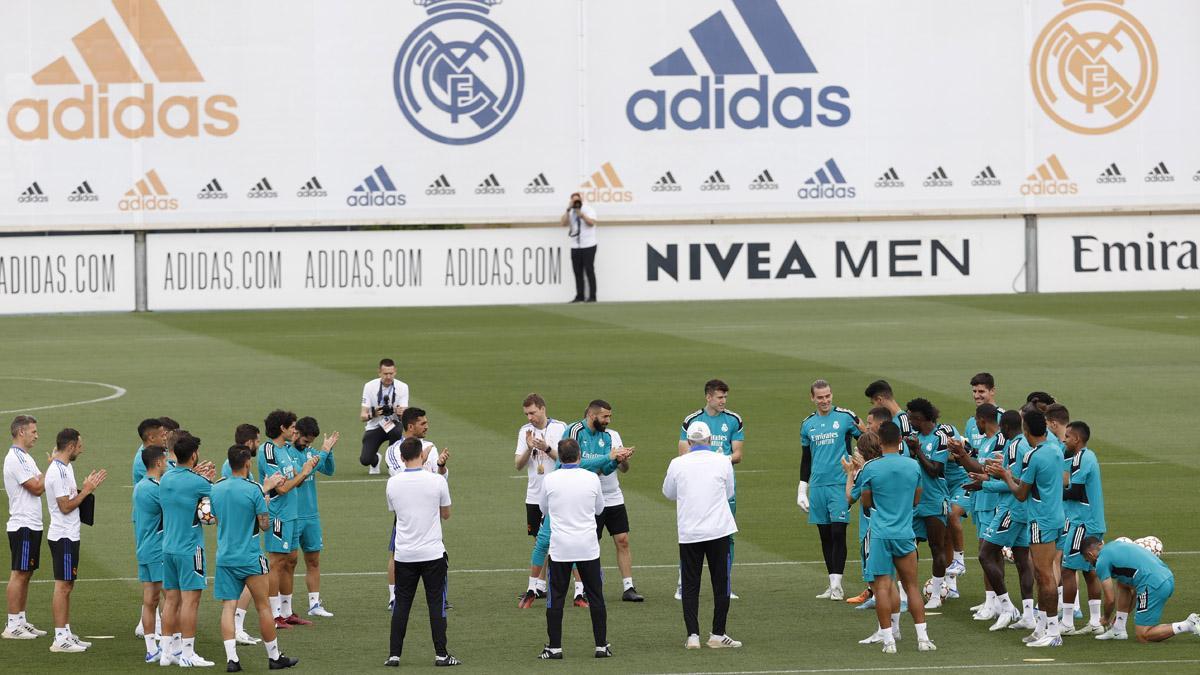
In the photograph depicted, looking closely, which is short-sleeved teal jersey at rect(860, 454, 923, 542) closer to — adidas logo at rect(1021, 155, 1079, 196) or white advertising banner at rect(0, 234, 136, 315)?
adidas logo at rect(1021, 155, 1079, 196)

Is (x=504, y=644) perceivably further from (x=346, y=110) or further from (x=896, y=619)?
(x=346, y=110)

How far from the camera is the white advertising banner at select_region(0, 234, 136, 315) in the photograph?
46688mm

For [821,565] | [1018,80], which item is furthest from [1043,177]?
[821,565]

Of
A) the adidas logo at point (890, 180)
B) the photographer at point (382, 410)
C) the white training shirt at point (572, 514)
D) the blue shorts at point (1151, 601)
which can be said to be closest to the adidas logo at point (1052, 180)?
the adidas logo at point (890, 180)

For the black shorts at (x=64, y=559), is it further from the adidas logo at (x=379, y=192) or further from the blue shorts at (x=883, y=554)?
the adidas logo at (x=379, y=192)

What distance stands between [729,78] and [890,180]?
518 centimetres

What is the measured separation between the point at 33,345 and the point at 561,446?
27.7 metres

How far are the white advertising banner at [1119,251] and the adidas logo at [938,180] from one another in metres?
2.81

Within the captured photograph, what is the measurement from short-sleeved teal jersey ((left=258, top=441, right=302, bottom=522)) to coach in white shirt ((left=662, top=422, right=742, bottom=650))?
12.4 feet

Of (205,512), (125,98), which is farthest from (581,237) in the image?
(205,512)

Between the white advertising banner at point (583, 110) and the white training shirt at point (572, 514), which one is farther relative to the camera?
the white advertising banner at point (583, 110)

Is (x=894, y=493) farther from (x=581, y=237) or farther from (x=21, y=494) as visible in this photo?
(x=581, y=237)

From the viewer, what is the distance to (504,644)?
1667 cm

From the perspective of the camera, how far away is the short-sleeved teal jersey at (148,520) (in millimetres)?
15867
